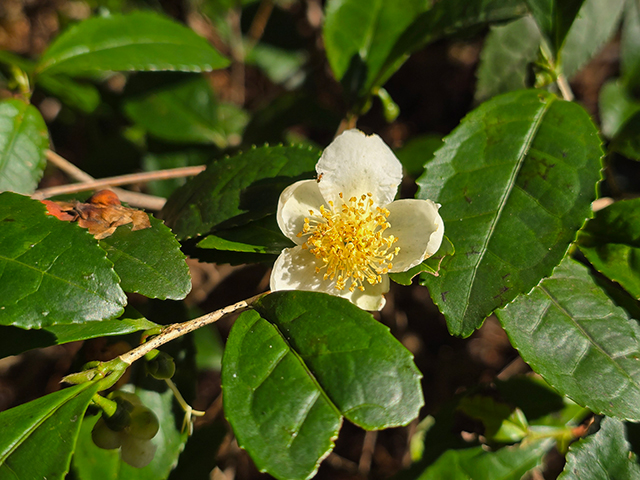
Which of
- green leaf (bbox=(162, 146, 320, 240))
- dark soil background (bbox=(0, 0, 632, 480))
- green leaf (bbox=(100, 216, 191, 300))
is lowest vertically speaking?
dark soil background (bbox=(0, 0, 632, 480))

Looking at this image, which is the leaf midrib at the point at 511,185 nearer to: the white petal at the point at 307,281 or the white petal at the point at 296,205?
the white petal at the point at 307,281

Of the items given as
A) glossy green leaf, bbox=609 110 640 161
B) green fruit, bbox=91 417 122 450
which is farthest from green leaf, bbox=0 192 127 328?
glossy green leaf, bbox=609 110 640 161

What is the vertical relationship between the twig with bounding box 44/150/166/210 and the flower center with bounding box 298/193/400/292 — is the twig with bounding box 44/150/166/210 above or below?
below

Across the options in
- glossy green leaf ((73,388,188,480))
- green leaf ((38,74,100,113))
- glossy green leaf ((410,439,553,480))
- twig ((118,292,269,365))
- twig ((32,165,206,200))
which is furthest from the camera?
green leaf ((38,74,100,113))

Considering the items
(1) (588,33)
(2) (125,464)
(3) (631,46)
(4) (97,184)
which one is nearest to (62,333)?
(2) (125,464)

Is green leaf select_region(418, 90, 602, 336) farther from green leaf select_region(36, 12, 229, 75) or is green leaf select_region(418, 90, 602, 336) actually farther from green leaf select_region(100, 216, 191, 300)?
green leaf select_region(36, 12, 229, 75)

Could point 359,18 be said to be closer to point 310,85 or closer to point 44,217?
point 310,85
